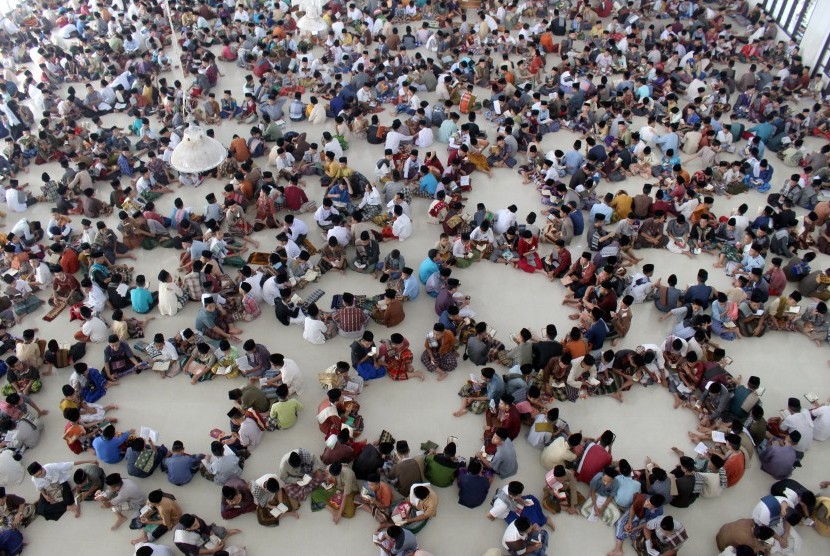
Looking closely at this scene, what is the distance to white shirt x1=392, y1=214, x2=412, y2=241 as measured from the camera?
11.9 meters

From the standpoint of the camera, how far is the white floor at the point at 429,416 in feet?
26.0

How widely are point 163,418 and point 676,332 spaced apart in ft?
27.0

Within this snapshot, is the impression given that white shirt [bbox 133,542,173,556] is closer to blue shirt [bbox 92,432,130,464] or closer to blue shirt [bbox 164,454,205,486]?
blue shirt [bbox 164,454,205,486]

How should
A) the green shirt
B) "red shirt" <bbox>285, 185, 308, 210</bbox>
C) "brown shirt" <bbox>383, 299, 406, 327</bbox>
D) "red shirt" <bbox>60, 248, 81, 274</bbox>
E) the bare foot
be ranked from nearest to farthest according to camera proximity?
1. the bare foot
2. the green shirt
3. "brown shirt" <bbox>383, 299, 406, 327</bbox>
4. "red shirt" <bbox>60, 248, 81, 274</bbox>
5. "red shirt" <bbox>285, 185, 308, 210</bbox>

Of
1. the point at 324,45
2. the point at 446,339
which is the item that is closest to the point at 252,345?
the point at 446,339

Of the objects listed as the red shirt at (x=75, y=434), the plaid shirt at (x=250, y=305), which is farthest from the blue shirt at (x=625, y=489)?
the red shirt at (x=75, y=434)

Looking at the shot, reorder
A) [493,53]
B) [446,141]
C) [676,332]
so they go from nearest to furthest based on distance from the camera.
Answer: [676,332]
[446,141]
[493,53]

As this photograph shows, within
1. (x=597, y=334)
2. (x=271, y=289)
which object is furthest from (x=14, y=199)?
(x=597, y=334)

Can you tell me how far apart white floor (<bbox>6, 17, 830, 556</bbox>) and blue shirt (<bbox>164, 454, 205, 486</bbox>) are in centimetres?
17

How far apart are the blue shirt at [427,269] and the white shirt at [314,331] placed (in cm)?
201

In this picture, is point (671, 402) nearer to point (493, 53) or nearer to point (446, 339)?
point (446, 339)

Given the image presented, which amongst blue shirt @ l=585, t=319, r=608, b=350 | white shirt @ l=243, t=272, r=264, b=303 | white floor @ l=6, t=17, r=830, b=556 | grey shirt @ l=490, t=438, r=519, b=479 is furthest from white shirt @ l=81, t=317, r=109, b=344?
blue shirt @ l=585, t=319, r=608, b=350

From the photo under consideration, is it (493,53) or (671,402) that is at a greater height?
(493,53)

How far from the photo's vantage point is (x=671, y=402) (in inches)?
368
